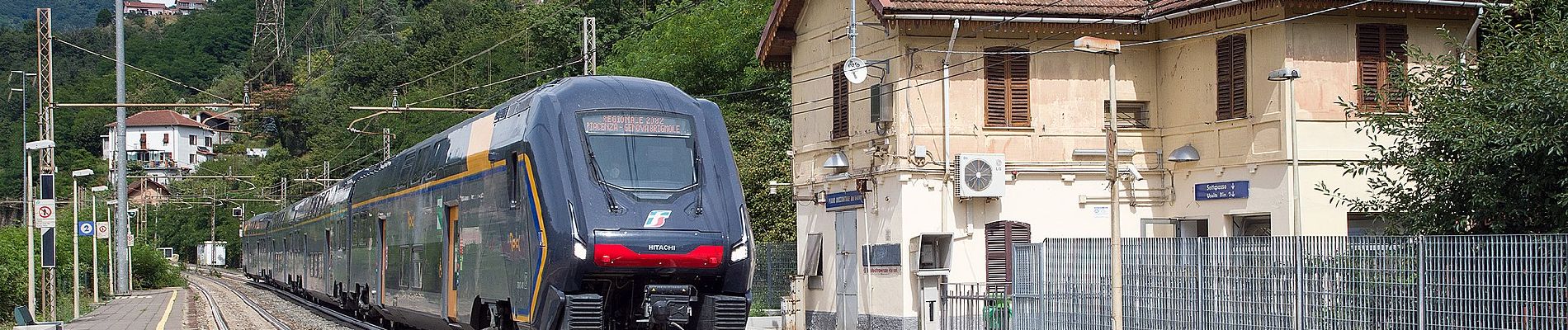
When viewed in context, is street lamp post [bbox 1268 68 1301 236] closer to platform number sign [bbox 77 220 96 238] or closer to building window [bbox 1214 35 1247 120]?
building window [bbox 1214 35 1247 120]

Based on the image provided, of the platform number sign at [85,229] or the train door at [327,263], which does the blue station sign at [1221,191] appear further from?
the platform number sign at [85,229]

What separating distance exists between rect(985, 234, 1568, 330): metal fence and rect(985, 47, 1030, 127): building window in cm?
278

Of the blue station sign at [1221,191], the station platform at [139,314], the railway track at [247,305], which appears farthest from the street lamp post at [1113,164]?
the station platform at [139,314]

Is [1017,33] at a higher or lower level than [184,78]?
lower

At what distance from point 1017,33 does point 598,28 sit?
3793cm

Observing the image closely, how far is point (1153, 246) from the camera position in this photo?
18047mm

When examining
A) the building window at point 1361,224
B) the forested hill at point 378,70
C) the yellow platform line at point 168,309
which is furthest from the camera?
the forested hill at point 378,70

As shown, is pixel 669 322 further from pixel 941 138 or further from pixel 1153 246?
pixel 941 138

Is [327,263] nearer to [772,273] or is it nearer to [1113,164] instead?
[772,273]

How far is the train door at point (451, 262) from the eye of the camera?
17.6 meters

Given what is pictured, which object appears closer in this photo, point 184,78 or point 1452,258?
point 1452,258

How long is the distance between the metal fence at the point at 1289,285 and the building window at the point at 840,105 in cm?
390

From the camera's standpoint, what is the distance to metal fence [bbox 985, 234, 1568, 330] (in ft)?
42.5

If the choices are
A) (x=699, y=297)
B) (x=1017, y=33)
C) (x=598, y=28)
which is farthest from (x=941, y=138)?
(x=598, y=28)
